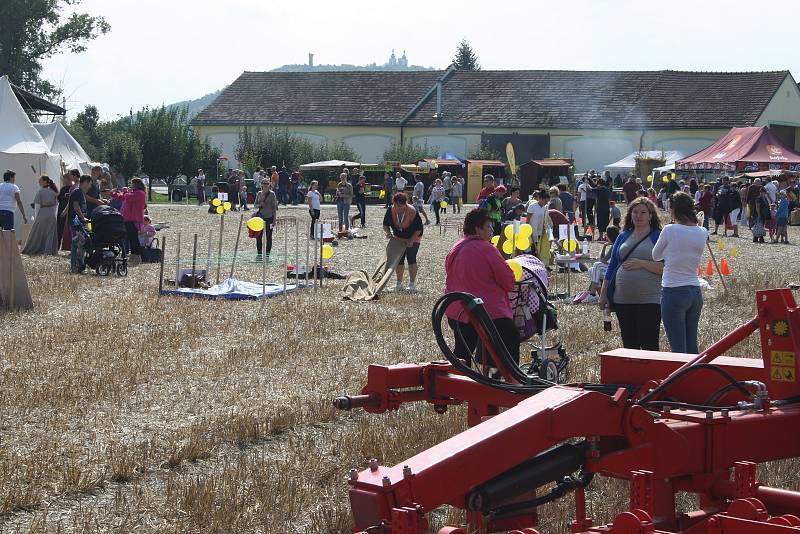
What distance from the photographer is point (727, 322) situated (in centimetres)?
1423

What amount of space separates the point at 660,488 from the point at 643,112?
200 feet

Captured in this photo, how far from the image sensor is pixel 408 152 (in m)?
62.6

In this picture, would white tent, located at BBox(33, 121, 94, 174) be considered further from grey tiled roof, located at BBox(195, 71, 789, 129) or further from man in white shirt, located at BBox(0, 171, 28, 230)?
grey tiled roof, located at BBox(195, 71, 789, 129)

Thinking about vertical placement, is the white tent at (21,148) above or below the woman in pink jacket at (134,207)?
above

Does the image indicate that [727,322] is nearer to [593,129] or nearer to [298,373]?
[298,373]

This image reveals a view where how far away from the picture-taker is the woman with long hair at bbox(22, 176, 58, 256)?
22.3 m

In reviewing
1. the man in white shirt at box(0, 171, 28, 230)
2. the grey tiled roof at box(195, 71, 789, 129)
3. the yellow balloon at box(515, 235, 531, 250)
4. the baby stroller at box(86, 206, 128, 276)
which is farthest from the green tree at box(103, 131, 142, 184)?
the yellow balloon at box(515, 235, 531, 250)

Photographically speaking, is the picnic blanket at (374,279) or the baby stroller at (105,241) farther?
the baby stroller at (105,241)

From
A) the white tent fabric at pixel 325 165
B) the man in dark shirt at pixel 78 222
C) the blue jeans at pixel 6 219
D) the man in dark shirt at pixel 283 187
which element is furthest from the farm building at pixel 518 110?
the man in dark shirt at pixel 78 222

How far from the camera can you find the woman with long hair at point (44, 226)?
22.3m

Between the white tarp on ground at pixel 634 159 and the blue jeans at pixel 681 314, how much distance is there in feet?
158

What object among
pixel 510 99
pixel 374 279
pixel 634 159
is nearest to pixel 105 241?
pixel 374 279

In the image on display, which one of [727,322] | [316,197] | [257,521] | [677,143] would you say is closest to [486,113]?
[677,143]

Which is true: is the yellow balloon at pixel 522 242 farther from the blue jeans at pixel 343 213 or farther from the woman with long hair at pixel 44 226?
the blue jeans at pixel 343 213
